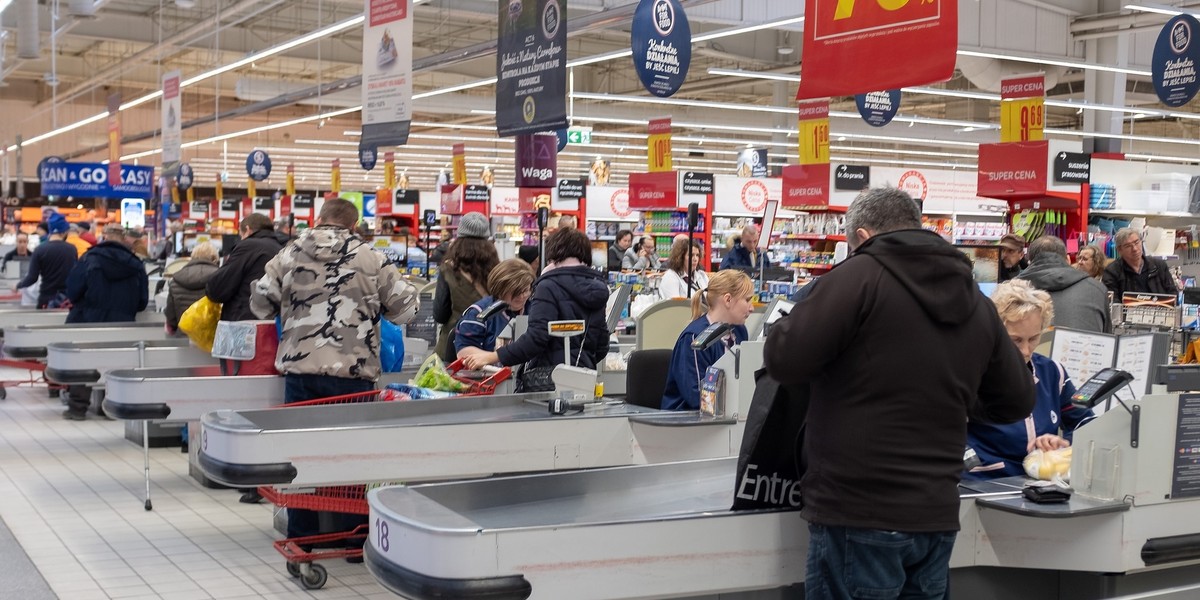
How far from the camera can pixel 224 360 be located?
550cm

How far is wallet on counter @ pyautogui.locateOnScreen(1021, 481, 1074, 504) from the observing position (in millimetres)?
2902

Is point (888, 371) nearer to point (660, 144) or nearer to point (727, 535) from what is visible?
point (727, 535)

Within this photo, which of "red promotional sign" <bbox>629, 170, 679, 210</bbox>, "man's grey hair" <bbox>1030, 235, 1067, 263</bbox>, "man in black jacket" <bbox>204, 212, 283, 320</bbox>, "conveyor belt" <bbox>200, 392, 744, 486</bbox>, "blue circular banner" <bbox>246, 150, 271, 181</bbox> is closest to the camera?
"conveyor belt" <bbox>200, 392, 744, 486</bbox>

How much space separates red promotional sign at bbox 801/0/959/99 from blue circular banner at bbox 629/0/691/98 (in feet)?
14.1

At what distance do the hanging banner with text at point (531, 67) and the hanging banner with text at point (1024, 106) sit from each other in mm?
7589

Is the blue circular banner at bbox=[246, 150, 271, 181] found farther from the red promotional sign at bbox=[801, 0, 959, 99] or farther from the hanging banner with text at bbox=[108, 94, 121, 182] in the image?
the red promotional sign at bbox=[801, 0, 959, 99]

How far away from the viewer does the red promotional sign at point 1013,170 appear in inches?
517

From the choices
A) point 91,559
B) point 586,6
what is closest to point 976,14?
point 586,6

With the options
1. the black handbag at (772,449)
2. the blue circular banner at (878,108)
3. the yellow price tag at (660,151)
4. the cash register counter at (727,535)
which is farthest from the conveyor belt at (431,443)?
the yellow price tag at (660,151)

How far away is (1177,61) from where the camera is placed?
1138 centimetres

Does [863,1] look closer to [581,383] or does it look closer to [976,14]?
[581,383]

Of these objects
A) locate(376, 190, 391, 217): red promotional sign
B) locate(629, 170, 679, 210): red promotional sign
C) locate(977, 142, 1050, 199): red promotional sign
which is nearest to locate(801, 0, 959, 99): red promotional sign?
locate(977, 142, 1050, 199): red promotional sign

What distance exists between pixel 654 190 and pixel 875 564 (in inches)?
564

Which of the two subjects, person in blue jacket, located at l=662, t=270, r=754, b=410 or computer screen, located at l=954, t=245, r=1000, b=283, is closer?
person in blue jacket, located at l=662, t=270, r=754, b=410
